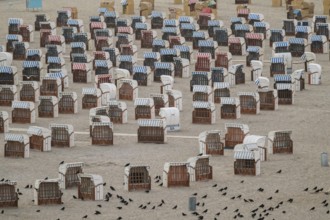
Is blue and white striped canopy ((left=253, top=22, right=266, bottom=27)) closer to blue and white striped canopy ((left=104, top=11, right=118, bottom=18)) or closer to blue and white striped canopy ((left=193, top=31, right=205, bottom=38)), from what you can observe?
blue and white striped canopy ((left=193, top=31, right=205, bottom=38))

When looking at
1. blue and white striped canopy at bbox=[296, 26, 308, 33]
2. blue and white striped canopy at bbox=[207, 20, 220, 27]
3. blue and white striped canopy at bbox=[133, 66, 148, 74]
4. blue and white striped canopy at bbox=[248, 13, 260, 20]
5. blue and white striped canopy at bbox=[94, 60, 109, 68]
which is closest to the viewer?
blue and white striped canopy at bbox=[133, 66, 148, 74]

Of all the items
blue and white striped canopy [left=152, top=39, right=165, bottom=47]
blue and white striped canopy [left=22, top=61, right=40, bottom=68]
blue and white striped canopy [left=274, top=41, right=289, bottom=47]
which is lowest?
blue and white striped canopy [left=22, top=61, right=40, bottom=68]

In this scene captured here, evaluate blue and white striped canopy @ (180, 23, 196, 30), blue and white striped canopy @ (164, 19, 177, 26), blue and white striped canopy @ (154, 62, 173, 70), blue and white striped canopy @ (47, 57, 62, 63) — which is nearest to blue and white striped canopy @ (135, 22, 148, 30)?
blue and white striped canopy @ (164, 19, 177, 26)

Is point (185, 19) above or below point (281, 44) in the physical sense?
above

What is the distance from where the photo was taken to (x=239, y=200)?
234 ft

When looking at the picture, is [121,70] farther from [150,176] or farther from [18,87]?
[150,176]

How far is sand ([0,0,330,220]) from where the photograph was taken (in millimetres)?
69375

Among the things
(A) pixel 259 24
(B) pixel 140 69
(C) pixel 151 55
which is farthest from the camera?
(A) pixel 259 24

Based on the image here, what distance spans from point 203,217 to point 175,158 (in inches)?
427

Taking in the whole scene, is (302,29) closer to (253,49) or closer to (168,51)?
(253,49)

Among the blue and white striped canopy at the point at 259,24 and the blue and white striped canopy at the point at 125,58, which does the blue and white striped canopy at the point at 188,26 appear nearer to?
the blue and white striped canopy at the point at 259,24

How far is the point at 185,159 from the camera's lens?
78.6 meters

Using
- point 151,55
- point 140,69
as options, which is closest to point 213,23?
point 151,55

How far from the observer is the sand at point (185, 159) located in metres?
69.4
